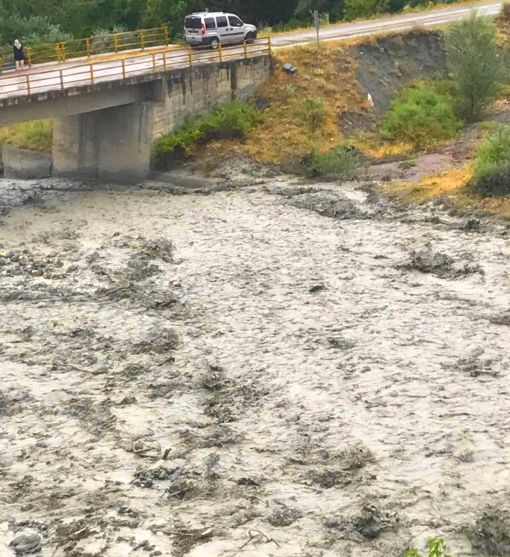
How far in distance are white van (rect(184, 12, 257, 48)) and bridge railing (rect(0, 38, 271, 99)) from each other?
44cm

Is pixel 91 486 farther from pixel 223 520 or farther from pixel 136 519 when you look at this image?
pixel 223 520

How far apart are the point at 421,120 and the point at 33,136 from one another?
17028mm

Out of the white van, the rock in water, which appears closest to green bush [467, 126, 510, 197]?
the white van

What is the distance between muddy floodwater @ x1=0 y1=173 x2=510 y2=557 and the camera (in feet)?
47.0

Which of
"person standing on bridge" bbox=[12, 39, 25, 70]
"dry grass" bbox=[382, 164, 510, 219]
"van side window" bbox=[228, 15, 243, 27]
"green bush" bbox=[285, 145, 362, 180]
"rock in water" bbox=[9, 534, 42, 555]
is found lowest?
"rock in water" bbox=[9, 534, 42, 555]

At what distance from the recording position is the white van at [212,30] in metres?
42.4

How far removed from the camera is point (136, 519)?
47.4ft

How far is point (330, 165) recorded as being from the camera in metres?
35.3

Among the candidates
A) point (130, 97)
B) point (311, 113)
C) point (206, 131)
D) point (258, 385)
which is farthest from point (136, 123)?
point (258, 385)

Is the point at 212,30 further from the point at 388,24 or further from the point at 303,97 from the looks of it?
the point at 388,24

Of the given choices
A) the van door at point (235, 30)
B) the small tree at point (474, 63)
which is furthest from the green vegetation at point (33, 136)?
the small tree at point (474, 63)

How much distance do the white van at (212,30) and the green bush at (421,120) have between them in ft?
26.6

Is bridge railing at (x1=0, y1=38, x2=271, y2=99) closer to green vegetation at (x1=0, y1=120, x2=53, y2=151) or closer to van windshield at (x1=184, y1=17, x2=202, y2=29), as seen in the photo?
van windshield at (x1=184, y1=17, x2=202, y2=29)

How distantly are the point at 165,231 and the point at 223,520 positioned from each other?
17.2 meters
